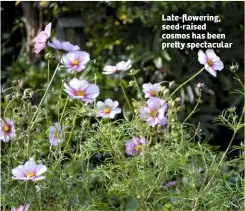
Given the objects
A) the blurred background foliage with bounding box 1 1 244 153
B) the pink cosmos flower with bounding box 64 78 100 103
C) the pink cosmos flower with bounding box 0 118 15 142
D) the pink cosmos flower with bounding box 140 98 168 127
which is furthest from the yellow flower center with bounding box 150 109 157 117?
the blurred background foliage with bounding box 1 1 244 153

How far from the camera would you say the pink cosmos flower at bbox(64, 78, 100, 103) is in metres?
1.11

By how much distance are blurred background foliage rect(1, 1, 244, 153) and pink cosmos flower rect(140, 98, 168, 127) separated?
118cm

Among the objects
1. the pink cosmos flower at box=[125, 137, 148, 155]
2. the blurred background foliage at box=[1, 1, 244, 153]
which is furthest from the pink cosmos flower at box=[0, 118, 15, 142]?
the blurred background foliage at box=[1, 1, 244, 153]

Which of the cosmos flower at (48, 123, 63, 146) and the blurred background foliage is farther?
the blurred background foliage

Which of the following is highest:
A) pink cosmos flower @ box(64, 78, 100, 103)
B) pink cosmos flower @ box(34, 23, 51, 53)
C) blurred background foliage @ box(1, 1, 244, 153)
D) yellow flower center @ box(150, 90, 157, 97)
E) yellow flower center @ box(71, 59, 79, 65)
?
pink cosmos flower @ box(34, 23, 51, 53)

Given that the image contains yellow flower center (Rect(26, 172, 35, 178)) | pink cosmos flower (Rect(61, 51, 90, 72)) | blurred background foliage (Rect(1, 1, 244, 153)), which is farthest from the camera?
blurred background foliage (Rect(1, 1, 244, 153))

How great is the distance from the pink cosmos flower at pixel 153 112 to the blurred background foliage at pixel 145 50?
118cm

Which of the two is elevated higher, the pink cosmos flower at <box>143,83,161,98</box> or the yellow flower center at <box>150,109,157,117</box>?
the pink cosmos flower at <box>143,83,161,98</box>

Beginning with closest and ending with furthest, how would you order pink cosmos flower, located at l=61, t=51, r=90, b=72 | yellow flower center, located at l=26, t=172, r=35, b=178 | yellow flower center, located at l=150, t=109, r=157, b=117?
yellow flower center, located at l=26, t=172, r=35, b=178, pink cosmos flower, located at l=61, t=51, r=90, b=72, yellow flower center, located at l=150, t=109, r=157, b=117

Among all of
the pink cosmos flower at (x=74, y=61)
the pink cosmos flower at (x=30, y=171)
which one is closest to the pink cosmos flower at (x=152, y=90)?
the pink cosmos flower at (x=74, y=61)

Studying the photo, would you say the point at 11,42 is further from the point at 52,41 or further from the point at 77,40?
the point at 52,41

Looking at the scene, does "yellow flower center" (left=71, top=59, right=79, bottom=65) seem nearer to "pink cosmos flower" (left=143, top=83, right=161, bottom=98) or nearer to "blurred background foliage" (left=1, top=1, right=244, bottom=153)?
"pink cosmos flower" (left=143, top=83, right=161, bottom=98)

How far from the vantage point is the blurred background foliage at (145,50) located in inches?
102

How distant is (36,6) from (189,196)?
1889 mm
